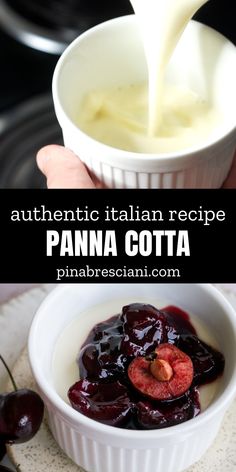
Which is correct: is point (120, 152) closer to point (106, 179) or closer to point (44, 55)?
point (106, 179)

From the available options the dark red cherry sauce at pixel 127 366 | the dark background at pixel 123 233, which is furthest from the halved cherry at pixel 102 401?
the dark background at pixel 123 233

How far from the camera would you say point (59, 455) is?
2.80ft

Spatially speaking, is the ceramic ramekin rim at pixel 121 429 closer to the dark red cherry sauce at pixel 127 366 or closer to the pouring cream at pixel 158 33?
the dark red cherry sauce at pixel 127 366

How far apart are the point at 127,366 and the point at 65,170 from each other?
0.92 ft

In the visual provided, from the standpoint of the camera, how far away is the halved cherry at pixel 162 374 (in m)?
0.77

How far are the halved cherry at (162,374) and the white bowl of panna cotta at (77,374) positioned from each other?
0.10 ft

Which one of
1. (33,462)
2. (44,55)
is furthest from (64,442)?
(44,55)

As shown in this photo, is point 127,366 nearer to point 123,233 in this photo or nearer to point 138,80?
point 123,233

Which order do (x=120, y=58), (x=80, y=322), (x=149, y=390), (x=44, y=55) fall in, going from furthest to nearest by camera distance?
(x=44, y=55)
(x=120, y=58)
(x=80, y=322)
(x=149, y=390)

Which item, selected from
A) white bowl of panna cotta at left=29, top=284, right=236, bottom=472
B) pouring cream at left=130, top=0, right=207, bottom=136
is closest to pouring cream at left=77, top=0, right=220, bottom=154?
pouring cream at left=130, top=0, right=207, bottom=136

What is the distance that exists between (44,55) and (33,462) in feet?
2.50

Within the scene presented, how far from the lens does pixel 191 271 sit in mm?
950

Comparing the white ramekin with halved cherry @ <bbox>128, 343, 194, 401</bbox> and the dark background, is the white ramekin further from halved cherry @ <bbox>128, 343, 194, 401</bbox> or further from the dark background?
halved cherry @ <bbox>128, 343, 194, 401</bbox>

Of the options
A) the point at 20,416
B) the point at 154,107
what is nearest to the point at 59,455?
the point at 20,416
